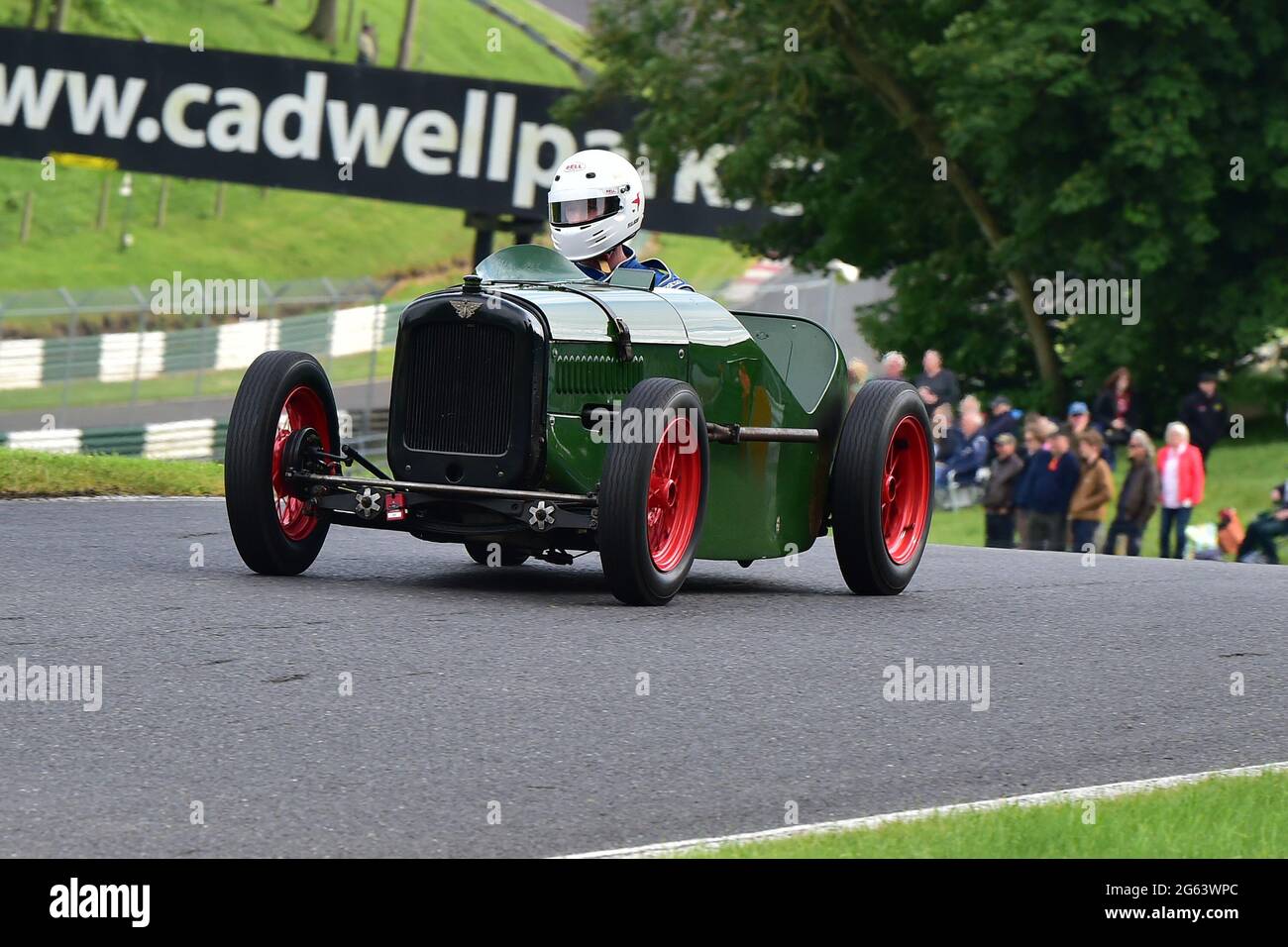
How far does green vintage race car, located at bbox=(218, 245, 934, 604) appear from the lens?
9391 millimetres

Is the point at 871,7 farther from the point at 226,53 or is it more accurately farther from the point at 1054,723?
the point at 1054,723

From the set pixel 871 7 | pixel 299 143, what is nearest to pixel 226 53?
pixel 299 143

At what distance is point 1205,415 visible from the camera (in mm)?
22766

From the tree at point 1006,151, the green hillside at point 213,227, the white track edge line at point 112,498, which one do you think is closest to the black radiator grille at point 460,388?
the white track edge line at point 112,498

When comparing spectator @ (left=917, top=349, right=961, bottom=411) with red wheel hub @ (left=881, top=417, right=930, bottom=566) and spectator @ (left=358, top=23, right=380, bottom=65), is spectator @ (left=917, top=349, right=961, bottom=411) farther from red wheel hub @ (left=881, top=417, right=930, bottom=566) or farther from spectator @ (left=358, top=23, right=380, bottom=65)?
spectator @ (left=358, top=23, right=380, bottom=65)

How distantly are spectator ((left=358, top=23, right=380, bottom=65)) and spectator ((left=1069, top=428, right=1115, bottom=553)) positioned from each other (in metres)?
73.3

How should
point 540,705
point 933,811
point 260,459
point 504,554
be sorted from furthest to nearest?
point 504,554 → point 260,459 → point 540,705 → point 933,811

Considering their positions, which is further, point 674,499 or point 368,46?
point 368,46

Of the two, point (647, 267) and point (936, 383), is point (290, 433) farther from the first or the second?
point (936, 383)

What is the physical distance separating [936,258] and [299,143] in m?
10.1

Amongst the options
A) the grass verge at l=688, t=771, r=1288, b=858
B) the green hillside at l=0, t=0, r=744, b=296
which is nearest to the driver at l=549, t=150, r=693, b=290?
the grass verge at l=688, t=771, r=1288, b=858

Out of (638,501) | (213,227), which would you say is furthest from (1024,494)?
(213,227)

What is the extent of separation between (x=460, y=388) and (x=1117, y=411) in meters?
15.2

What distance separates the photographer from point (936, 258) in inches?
1231
